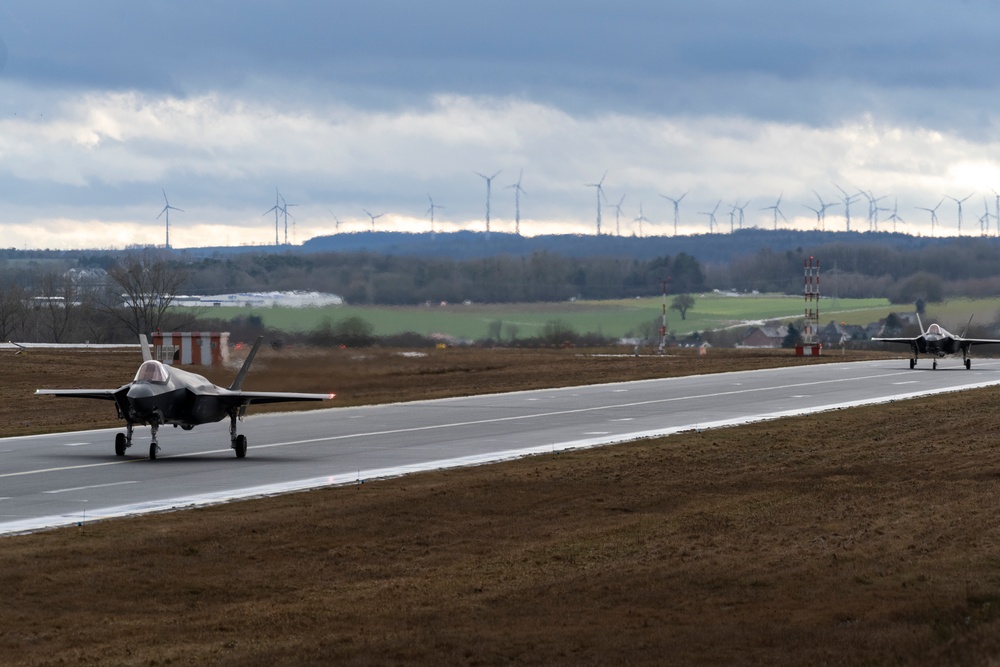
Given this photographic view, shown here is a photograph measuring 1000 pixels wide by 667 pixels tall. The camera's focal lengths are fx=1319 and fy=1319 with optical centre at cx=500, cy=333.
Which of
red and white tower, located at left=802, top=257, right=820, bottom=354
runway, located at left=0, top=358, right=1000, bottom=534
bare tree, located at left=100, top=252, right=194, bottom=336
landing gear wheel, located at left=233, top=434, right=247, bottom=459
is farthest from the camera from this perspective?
bare tree, located at left=100, top=252, right=194, bottom=336

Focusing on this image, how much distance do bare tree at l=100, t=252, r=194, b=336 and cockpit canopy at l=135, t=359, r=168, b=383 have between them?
6642 centimetres

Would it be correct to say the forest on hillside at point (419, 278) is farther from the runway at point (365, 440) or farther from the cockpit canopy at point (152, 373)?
the cockpit canopy at point (152, 373)

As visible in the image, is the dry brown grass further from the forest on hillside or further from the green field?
the forest on hillside

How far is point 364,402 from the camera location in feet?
153

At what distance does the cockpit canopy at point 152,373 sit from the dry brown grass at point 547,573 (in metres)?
6.20

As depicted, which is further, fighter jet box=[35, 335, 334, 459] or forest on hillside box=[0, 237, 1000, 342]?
forest on hillside box=[0, 237, 1000, 342]

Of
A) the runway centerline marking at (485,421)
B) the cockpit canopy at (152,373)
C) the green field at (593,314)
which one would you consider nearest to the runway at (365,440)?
the runway centerline marking at (485,421)

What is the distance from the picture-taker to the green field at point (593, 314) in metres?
53.7

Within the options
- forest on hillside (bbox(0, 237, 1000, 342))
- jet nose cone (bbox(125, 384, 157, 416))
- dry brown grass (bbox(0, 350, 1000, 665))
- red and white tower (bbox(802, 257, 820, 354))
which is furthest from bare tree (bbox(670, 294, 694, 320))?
jet nose cone (bbox(125, 384, 157, 416))

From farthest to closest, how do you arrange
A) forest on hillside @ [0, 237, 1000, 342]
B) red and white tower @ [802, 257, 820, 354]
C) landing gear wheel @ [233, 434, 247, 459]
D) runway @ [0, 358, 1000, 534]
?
1. red and white tower @ [802, 257, 820, 354]
2. forest on hillside @ [0, 237, 1000, 342]
3. landing gear wheel @ [233, 434, 247, 459]
4. runway @ [0, 358, 1000, 534]

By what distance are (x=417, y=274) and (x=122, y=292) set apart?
5342 cm

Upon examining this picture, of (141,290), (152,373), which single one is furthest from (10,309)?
(152,373)

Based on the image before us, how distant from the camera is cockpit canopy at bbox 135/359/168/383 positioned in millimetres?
26250

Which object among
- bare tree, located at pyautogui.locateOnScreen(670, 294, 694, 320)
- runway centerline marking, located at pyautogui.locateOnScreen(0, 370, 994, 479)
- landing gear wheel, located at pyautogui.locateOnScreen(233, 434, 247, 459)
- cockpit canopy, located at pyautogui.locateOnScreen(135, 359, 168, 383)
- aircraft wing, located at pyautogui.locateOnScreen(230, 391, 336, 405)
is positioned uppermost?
bare tree, located at pyautogui.locateOnScreen(670, 294, 694, 320)
